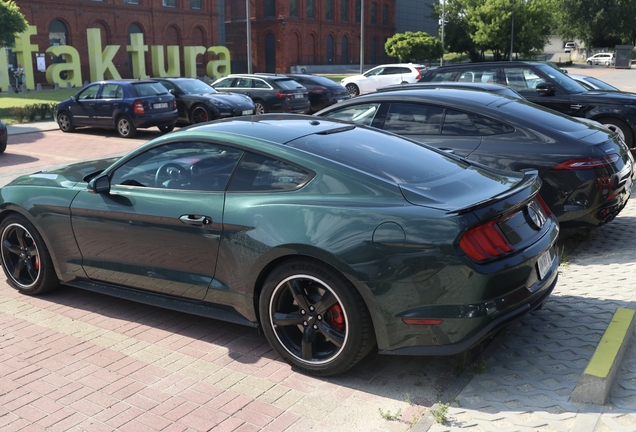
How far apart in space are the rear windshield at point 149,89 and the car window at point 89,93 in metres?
1.39

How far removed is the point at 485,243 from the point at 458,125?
3.39 m

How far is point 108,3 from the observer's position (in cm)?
4888

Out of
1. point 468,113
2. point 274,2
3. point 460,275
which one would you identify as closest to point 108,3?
point 274,2

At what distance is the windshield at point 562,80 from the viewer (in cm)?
1188

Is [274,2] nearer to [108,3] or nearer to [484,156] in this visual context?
[108,3]

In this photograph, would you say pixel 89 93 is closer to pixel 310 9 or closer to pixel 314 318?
pixel 314 318

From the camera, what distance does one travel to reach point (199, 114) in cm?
1970

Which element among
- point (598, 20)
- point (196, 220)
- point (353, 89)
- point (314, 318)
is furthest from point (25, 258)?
point (598, 20)

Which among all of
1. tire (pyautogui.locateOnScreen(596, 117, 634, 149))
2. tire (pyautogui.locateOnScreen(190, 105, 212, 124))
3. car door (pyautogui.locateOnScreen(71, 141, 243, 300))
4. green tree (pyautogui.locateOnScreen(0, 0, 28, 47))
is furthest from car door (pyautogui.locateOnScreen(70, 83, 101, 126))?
car door (pyautogui.locateOnScreen(71, 141, 243, 300))

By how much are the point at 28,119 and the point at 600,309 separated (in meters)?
21.8

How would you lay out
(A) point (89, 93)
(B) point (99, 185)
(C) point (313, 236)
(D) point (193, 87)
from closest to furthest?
(C) point (313, 236)
(B) point (99, 185)
(A) point (89, 93)
(D) point (193, 87)

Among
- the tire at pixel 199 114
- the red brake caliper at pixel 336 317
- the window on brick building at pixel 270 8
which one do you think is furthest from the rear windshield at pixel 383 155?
the window on brick building at pixel 270 8

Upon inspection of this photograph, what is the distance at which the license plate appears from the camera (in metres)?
4.24

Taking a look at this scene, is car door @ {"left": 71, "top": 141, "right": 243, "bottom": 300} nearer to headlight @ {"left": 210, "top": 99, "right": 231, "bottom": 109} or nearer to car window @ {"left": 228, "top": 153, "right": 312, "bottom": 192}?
car window @ {"left": 228, "top": 153, "right": 312, "bottom": 192}
